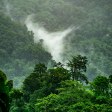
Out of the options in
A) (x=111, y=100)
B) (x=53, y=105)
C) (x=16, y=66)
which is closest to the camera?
(x=111, y=100)

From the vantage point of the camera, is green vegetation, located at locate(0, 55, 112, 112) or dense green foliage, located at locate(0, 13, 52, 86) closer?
green vegetation, located at locate(0, 55, 112, 112)

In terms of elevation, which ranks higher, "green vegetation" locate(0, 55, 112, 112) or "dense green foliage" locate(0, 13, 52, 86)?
"dense green foliage" locate(0, 13, 52, 86)

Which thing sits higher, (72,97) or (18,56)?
(18,56)

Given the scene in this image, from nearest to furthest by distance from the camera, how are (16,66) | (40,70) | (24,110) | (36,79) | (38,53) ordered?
(24,110) → (36,79) → (40,70) → (38,53) → (16,66)

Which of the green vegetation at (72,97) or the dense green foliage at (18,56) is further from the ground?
the dense green foliage at (18,56)

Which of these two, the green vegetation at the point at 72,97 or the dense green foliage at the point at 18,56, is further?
the dense green foliage at the point at 18,56

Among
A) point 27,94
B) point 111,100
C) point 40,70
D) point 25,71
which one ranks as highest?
point 25,71

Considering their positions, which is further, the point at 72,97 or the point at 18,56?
the point at 18,56

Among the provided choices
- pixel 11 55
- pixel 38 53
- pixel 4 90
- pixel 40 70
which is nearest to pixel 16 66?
pixel 11 55

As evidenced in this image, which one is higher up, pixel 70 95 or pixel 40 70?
pixel 40 70

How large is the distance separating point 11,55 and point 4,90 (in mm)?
167856

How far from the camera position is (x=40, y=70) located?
73062mm

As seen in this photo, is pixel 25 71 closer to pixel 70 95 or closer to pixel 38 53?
pixel 38 53

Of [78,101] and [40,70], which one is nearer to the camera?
[78,101]
